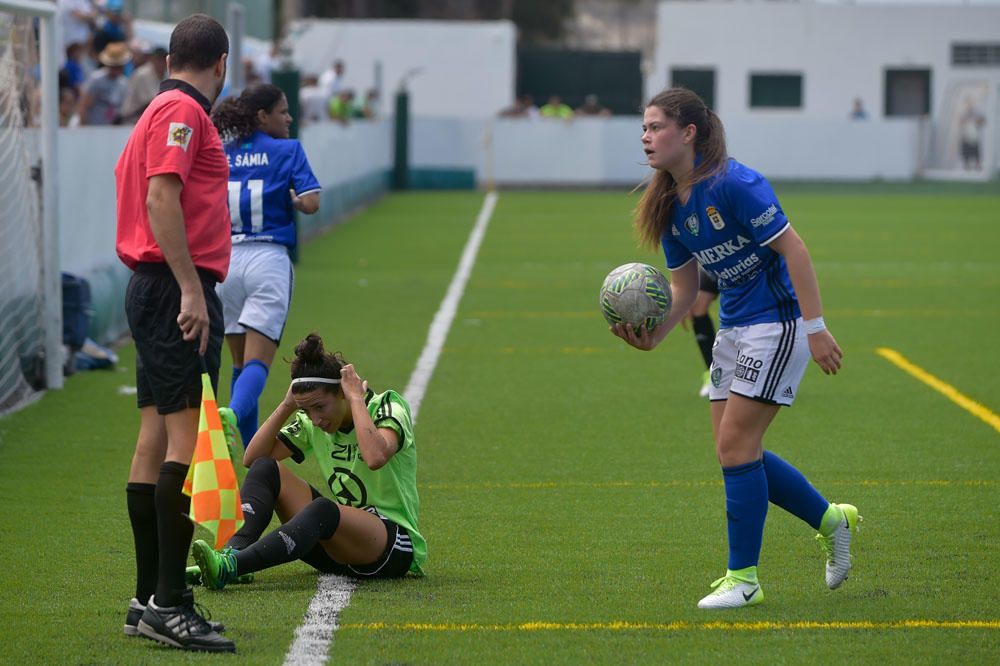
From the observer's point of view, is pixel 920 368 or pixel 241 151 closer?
pixel 241 151

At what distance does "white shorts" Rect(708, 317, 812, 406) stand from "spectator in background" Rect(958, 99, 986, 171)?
37.8 metres

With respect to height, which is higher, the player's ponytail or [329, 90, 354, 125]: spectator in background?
[329, 90, 354, 125]: spectator in background

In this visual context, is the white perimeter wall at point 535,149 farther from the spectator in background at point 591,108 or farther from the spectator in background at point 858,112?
the spectator in background at point 858,112

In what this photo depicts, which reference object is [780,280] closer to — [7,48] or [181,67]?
[181,67]

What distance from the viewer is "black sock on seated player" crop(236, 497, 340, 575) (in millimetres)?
5723

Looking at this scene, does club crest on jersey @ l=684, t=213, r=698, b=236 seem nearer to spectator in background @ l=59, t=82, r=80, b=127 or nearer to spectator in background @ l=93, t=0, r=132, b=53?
spectator in background @ l=59, t=82, r=80, b=127

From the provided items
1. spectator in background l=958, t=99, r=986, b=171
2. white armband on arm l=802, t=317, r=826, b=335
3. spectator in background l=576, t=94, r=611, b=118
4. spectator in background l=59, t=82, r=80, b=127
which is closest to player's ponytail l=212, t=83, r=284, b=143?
white armband on arm l=802, t=317, r=826, b=335

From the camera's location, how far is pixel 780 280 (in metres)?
5.74

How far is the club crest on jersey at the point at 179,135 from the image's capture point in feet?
16.6

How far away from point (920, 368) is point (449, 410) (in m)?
3.97

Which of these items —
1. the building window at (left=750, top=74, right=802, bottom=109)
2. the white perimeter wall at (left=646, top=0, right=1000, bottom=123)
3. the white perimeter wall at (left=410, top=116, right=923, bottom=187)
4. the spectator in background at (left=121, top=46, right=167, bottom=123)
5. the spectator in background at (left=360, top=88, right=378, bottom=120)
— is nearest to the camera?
the spectator in background at (left=121, top=46, right=167, bottom=123)

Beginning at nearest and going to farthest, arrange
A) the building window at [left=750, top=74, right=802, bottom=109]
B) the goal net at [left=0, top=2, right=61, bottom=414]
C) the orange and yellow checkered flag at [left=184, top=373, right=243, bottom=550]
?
the orange and yellow checkered flag at [left=184, top=373, right=243, bottom=550] → the goal net at [left=0, top=2, right=61, bottom=414] → the building window at [left=750, top=74, right=802, bottom=109]

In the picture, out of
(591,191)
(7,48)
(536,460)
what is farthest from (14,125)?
(591,191)

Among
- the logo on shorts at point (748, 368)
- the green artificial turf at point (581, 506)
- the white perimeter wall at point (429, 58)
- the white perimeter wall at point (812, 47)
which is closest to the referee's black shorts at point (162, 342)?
the green artificial turf at point (581, 506)
